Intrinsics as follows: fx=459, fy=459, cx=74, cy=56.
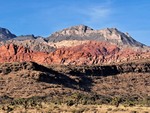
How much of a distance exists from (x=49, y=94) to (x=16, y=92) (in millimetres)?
8120

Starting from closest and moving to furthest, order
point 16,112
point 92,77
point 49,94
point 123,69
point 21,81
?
point 16,112 → point 49,94 → point 21,81 → point 92,77 → point 123,69

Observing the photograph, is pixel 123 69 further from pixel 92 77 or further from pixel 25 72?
pixel 25 72

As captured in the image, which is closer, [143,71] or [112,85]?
[112,85]

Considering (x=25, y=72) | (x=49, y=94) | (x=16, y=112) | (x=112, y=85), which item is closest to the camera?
(x=16, y=112)

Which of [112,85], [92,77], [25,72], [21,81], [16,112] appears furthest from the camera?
[92,77]

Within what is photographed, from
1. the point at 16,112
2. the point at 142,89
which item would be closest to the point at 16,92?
the point at 142,89

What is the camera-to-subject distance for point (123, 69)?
146 meters

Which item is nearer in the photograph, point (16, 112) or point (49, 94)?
point (16, 112)

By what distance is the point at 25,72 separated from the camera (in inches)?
4560

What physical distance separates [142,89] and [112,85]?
849 cm

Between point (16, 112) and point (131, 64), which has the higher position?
point (131, 64)

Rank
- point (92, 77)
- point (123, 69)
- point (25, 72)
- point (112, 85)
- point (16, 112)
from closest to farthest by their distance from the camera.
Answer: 1. point (16, 112)
2. point (25, 72)
3. point (112, 85)
4. point (92, 77)
5. point (123, 69)

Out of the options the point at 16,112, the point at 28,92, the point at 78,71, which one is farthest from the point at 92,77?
the point at 16,112

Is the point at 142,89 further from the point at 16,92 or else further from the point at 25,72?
the point at 16,92
